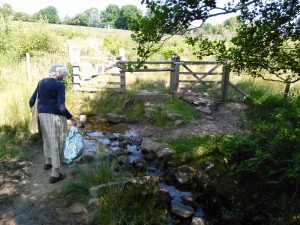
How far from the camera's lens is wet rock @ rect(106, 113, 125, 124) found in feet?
27.2

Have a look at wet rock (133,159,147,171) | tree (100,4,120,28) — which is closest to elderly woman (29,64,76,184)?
wet rock (133,159,147,171)

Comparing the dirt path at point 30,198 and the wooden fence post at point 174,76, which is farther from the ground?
the wooden fence post at point 174,76

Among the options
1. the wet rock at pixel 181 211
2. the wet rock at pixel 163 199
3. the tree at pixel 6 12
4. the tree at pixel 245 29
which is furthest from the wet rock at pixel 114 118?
the tree at pixel 6 12

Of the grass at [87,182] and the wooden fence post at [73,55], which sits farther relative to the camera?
the wooden fence post at [73,55]

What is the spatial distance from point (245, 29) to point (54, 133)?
3.35 m

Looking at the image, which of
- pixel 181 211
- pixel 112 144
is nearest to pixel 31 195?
pixel 181 211

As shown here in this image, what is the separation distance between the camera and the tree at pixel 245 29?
241 cm

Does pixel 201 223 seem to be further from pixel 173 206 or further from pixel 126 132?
pixel 126 132

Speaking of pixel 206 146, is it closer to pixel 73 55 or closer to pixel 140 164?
pixel 140 164

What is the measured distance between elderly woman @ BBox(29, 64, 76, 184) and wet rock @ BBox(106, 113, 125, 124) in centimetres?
353

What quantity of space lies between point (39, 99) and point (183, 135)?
12.1 ft

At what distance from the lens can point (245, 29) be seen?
306 centimetres

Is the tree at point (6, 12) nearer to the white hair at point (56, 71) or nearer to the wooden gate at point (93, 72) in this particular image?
the wooden gate at point (93, 72)

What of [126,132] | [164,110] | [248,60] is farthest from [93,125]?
[248,60]
